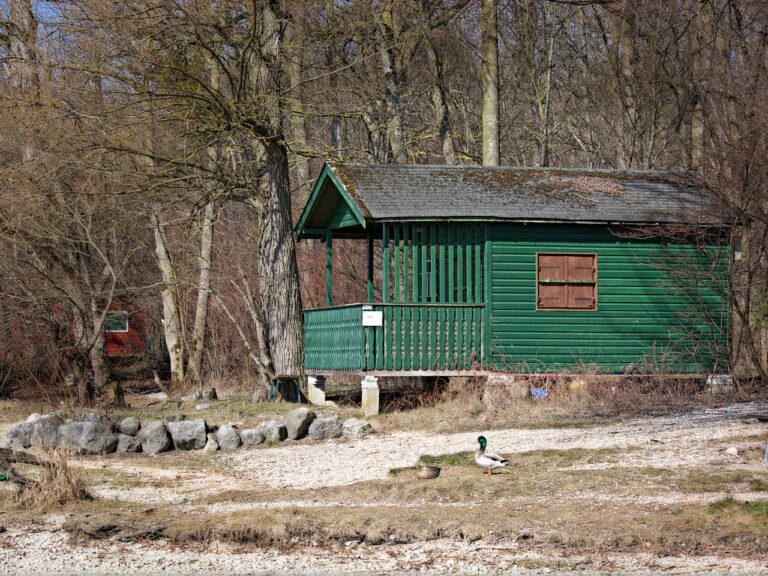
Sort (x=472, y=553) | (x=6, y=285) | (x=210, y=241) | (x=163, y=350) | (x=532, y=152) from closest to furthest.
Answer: (x=472, y=553) → (x=6, y=285) → (x=210, y=241) → (x=532, y=152) → (x=163, y=350)

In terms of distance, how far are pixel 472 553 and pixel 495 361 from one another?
10130 mm

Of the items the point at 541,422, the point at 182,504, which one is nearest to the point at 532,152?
the point at 541,422

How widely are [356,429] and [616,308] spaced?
221 inches

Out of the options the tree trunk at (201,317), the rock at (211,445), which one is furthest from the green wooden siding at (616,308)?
the tree trunk at (201,317)

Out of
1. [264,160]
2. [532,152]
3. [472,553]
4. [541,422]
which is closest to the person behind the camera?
[472,553]

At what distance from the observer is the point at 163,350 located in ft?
117

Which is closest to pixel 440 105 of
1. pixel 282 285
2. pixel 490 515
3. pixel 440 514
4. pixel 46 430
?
pixel 282 285

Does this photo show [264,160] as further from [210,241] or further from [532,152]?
[532,152]

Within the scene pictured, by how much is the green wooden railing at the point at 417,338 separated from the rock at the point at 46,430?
4951 mm

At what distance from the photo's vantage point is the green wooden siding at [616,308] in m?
19.3

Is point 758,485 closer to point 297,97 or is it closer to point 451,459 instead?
point 451,459

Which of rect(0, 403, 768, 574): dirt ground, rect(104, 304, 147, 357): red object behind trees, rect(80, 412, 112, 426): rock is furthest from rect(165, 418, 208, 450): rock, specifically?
rect(104, 304, 147, 357): red object behind trees

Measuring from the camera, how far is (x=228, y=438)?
16.4m

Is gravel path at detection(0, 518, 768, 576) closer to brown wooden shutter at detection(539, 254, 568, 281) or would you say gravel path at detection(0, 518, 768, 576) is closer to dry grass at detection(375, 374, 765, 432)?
dry grass at detection(375, 374, 765, 432)
